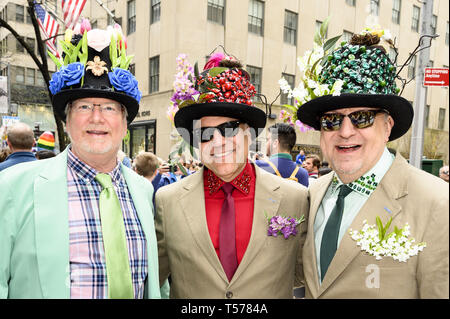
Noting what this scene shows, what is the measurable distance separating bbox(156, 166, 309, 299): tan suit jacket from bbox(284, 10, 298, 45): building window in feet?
51.2

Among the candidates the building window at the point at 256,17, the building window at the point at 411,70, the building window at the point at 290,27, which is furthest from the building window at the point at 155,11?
the building window at the point at 411,70

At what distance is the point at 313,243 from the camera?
6.58 ft

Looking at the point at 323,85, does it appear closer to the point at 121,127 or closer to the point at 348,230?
the point at 348,230

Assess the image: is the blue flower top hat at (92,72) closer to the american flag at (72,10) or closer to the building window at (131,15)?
the american flag at (72,10)

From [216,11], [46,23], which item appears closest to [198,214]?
[46,23]

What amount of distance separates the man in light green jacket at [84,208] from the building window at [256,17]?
14.0 metres

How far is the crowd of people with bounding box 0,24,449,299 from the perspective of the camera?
1.71 metres

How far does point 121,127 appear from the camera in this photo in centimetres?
232

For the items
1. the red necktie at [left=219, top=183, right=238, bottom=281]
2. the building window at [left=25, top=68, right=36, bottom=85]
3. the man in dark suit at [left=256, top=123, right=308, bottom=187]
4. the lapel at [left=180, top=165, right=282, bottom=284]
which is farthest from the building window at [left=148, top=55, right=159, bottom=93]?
Result: the building window at [left=25, top=68, right=36, bottom=85]

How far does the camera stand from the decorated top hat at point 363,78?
192cm

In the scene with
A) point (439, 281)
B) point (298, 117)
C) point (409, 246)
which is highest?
point (298, 117)

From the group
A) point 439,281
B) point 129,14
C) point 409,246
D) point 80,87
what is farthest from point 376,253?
point 129,14

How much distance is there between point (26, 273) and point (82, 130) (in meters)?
0.89

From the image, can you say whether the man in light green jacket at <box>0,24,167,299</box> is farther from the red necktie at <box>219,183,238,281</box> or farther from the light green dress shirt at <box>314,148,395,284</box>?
the light green dress shirt at <box>314,148,395,284</box>
